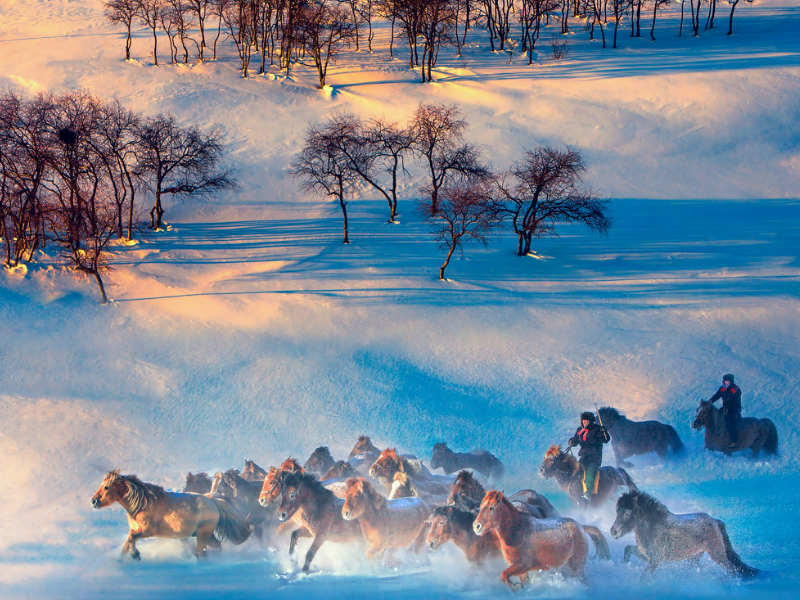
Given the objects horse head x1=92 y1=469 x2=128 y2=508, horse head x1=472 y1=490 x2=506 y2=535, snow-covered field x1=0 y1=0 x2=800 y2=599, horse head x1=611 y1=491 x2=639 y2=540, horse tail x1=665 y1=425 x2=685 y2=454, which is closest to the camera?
horse head x1=472 y1=490 x2=506 y2=535

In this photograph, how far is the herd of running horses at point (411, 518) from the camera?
12.2 m

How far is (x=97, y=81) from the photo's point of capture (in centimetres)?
3972

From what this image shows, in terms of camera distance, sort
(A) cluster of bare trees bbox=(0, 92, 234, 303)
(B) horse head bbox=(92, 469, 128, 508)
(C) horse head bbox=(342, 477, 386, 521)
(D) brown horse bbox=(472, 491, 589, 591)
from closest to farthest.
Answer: (D) brown horse bbox=(472, 491, 589, 591) → (B) horse head bbox=(92, 469, 128, 508) → (C) horse head bbox=(342, 477, 386, 521) → (A) cluster of bare trees bbox=(0, 92, 234, 303)

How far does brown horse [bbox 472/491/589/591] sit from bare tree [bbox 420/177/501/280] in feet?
41.9

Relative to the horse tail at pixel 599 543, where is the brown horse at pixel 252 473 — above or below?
above

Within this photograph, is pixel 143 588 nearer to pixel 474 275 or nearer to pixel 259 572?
pixel 259 572

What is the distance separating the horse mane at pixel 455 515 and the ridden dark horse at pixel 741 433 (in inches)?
280

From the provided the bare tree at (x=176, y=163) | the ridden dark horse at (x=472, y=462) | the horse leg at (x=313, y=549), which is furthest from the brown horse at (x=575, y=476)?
the bare tree at (x=176, y=163)

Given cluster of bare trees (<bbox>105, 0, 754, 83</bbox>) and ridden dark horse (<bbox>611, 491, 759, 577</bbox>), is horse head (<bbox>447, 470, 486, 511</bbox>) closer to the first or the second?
ridden dark horse (<bbox>611, 491, 759, 577</bbox>)

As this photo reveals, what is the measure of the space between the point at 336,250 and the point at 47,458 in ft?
43.5

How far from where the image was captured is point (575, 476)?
1464 centimetres

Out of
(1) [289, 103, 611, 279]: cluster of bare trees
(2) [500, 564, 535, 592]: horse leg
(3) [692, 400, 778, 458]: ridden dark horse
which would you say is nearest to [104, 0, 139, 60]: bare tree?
(1) [289, 103, 611, 279]: cluster of bare trees

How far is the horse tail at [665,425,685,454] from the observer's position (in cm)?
1590

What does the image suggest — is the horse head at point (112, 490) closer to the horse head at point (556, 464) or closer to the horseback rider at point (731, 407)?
the horse head at point (556, 464)
